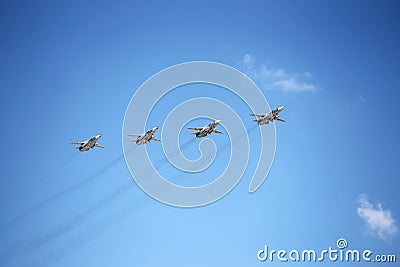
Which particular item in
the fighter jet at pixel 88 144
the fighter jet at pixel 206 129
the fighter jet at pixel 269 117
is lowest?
the fighter jet at pixel 88 144

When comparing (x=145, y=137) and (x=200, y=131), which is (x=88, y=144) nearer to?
(x=145, y=137)

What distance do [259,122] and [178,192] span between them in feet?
85.9

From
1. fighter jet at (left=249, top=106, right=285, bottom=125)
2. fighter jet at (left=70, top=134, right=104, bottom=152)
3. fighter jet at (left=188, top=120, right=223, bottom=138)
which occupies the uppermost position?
fighter jet at (left=249, top=106, right=285, bottom=125)

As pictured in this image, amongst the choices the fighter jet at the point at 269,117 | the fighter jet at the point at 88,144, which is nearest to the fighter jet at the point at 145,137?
the fighter jet at the point at 88,144

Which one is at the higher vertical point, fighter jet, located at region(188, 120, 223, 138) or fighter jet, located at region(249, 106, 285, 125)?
fighter jet, located at region(249, 106, 285, 125)

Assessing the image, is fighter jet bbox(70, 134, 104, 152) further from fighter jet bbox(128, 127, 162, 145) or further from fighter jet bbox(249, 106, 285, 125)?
fighter jet bbox(249, 106, 285, 125)

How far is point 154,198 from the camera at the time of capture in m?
91.5

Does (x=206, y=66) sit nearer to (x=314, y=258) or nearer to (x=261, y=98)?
(x=261, y=98)

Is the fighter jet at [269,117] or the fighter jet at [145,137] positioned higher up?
the fighter jet at [269,117]

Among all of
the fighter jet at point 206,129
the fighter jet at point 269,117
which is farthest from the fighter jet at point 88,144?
the fighter jet at point 269,117

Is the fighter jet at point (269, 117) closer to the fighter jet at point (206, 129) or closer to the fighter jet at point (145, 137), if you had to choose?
the fighter jet at point (206, 129)

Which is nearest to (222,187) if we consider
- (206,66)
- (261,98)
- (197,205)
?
(197,205)

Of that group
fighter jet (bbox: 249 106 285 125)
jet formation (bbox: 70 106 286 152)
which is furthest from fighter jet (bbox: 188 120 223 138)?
fighter jet (bbox: 249 106 285 125)

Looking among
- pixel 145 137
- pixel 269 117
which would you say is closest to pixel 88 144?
pixel 145 137
